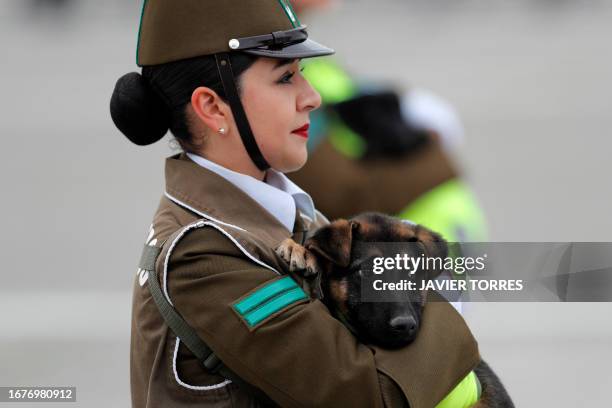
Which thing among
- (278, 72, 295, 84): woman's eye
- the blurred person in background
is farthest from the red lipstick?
the blurred person in background

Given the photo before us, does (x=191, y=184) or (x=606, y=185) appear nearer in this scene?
(x=191, y=184)

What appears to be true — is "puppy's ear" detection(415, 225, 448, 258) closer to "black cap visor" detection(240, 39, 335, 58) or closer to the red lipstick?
the red lipstick

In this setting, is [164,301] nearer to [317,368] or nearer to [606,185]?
[317,368]

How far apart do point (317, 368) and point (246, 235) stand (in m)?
0.34

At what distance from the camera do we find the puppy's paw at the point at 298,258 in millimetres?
2270

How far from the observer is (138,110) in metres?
2.46

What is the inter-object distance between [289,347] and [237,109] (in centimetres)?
59

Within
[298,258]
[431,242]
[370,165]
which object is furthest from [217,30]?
[370,165]

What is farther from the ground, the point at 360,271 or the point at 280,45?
the point at 280,45

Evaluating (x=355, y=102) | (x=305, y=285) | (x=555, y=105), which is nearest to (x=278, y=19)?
(x=305, y=285)

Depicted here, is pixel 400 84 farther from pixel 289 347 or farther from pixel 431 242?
pixel 289 347

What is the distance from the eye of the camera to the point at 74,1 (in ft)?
67.2

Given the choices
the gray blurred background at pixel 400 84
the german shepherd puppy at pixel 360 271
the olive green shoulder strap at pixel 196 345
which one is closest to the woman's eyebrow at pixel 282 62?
the german shepherd puppy at pixel 360 271

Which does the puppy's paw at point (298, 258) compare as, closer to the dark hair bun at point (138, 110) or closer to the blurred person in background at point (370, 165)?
the dark hair bun at point (138, 110)
